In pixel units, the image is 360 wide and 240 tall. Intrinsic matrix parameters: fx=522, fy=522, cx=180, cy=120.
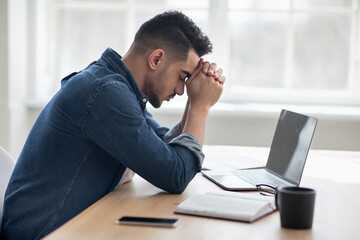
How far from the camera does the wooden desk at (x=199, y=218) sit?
1123 mm

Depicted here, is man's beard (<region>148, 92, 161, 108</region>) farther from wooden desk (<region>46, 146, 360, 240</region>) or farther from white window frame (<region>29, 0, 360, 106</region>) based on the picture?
white window frame (<region>29, 0, 360, 106</region>)

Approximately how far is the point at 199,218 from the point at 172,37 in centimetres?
70

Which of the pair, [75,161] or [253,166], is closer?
[75,161]

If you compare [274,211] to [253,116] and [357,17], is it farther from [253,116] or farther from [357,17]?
[357,17]

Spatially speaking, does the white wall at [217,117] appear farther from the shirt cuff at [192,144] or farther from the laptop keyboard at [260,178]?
the shirt cuff at [192,144]

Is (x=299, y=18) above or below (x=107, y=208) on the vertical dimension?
above

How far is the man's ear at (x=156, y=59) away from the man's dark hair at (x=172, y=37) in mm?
25

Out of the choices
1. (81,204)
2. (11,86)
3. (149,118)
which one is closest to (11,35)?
(11,86)

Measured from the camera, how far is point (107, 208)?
133cm

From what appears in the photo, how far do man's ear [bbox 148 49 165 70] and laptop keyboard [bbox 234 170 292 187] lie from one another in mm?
466

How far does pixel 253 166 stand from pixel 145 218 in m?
0.83

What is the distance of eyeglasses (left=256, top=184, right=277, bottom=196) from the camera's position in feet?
5.06

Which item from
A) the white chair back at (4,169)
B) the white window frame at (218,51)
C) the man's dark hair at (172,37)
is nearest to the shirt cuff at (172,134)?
the man's dark hair at (172,37)

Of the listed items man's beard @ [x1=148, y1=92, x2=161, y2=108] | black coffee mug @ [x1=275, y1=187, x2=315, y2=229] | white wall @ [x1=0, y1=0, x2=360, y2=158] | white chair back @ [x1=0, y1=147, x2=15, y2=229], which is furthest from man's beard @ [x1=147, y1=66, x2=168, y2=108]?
white wall @ [x1=0, y1=0, x2=360, y2=158]
